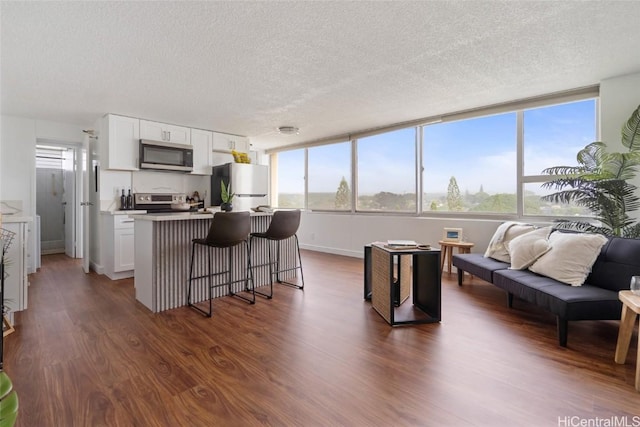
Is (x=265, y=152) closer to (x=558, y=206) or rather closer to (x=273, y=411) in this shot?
(x=558, y=206)

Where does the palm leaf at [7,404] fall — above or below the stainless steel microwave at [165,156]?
below

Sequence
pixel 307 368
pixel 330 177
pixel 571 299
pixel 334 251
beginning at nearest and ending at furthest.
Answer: pixel 307 368 → pixel 571 299 → pixel 334 251 → pixel 330 177

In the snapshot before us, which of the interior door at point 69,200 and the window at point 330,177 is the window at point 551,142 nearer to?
the window at point 330,177

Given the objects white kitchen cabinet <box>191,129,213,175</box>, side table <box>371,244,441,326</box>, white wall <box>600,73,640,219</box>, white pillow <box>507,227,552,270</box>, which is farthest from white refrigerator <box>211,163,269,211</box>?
white wall <box>600,73,640,219</box>

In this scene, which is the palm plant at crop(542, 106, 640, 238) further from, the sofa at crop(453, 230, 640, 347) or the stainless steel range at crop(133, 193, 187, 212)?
the stainless steel range at crop(133, 193, 187, 212)

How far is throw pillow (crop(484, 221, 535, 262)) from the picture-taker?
3377 millimetres

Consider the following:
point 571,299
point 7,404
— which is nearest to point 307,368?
point 7,404

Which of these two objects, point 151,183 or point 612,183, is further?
point 151,183

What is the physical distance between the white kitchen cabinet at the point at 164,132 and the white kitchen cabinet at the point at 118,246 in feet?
4.48

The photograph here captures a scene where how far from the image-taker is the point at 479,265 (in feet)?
10.8

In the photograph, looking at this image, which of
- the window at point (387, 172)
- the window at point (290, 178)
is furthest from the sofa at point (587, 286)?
the window at point (290, 178)

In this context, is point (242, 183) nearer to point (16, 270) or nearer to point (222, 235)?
point (222, 235)

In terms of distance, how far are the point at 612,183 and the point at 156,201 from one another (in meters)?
5.79

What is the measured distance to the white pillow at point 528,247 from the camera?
2.86 meters
